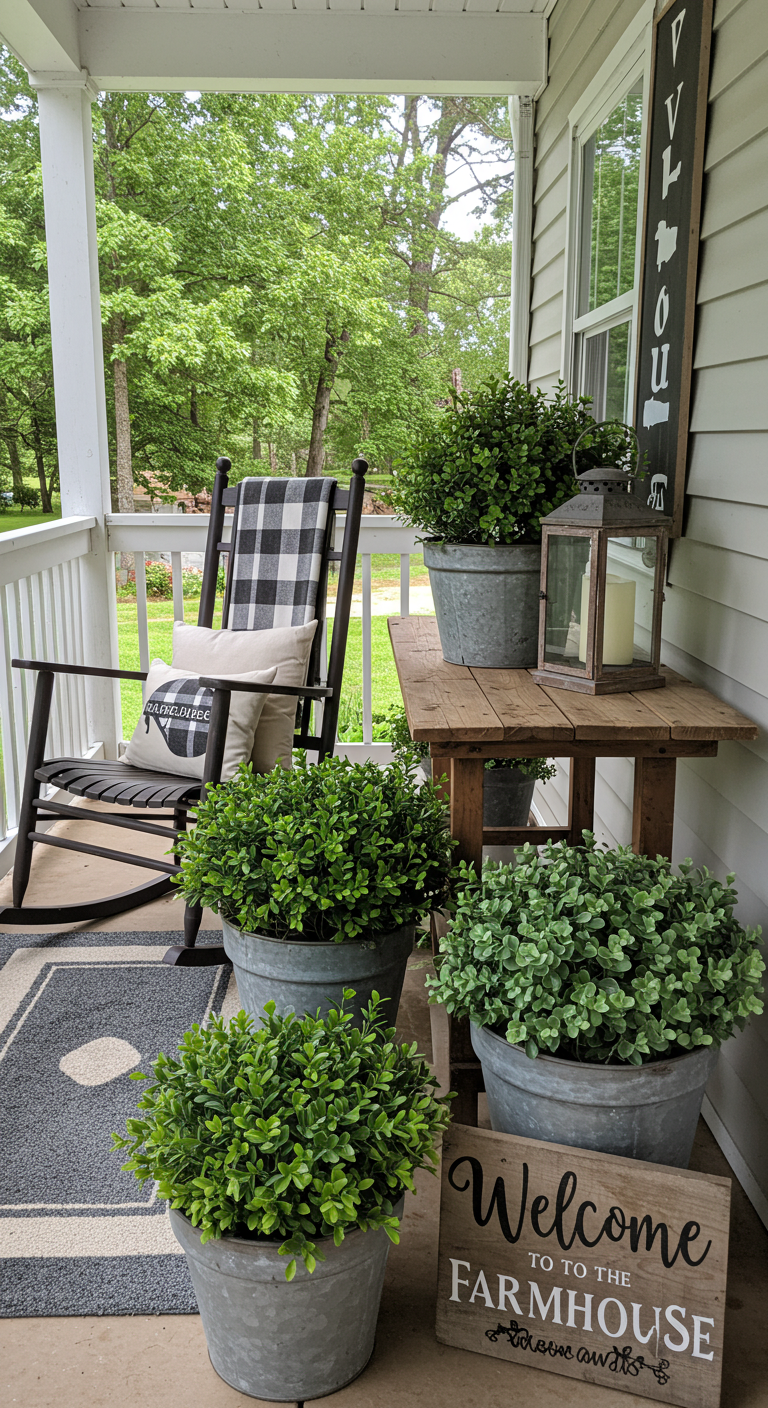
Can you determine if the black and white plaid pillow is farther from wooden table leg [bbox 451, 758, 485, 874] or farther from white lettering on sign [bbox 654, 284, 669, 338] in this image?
white lettering on sign [bbox 654, 284, 669, 338]

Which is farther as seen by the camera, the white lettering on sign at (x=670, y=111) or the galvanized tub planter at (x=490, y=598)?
the white lettering on sign at (x=670, y=111)

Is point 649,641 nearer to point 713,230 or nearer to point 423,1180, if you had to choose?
point 713,230

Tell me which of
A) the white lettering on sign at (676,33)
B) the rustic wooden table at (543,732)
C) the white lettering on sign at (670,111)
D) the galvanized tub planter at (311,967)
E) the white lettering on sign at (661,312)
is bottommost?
the galvanized tub planter at (311,967)

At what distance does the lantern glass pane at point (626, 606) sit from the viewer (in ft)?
5.90

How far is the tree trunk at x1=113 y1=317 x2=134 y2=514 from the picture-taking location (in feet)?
33.3

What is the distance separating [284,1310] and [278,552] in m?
2.27

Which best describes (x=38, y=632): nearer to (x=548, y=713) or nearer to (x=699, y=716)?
(x=548, y=713)

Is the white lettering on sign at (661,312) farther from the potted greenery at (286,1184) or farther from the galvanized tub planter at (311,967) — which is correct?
the potted greenery at (286,1184)

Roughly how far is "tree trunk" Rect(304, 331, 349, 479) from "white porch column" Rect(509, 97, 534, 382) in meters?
6.99

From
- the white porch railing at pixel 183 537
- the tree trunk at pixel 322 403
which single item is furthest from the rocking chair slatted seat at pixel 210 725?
the tree trunk at pixel 322 403

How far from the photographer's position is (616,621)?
1.82 m

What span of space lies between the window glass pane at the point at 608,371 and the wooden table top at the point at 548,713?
1.02 m

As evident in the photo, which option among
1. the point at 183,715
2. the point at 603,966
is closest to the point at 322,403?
the point at 183,715

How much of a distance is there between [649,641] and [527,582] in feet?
0.80
